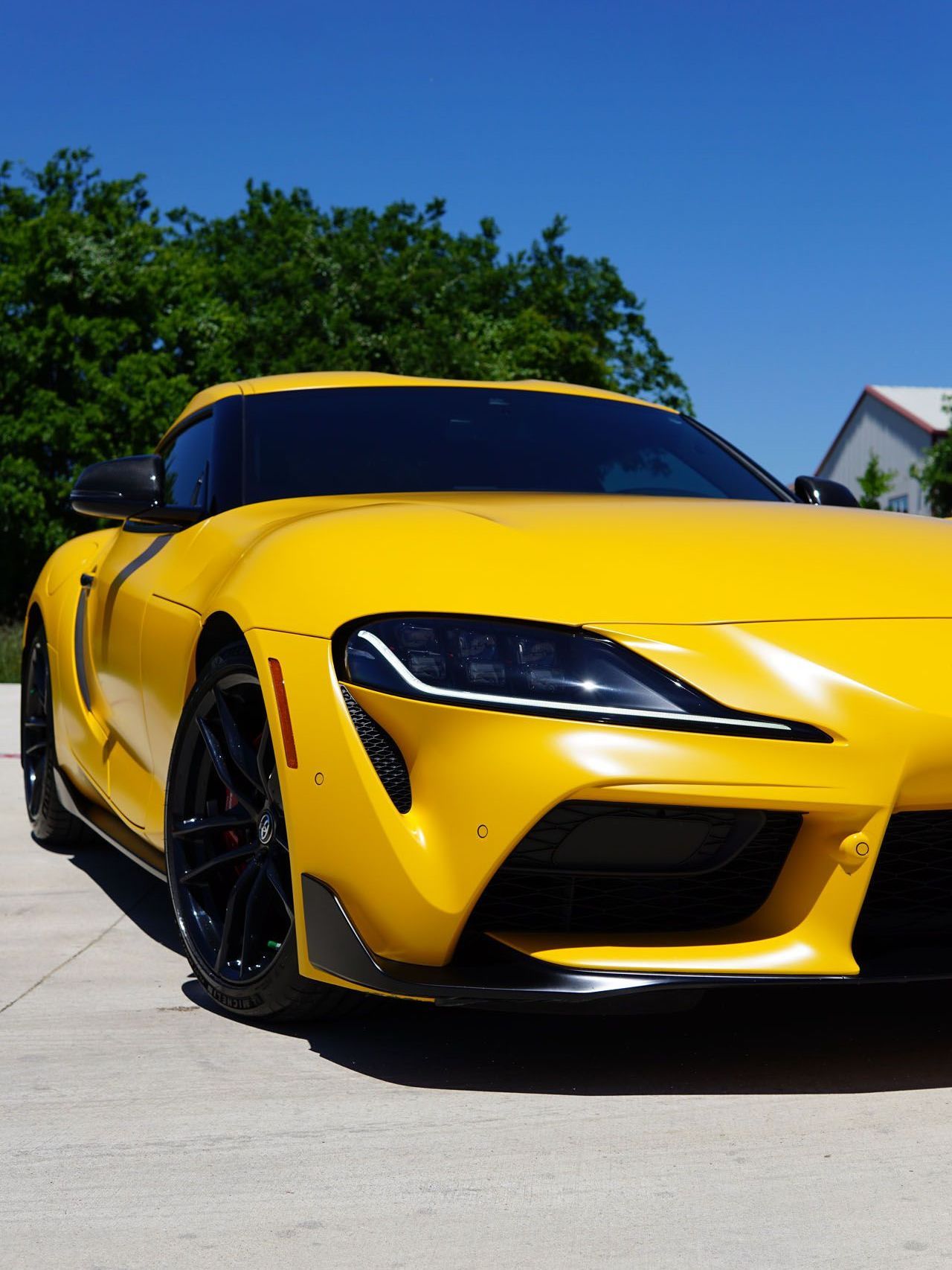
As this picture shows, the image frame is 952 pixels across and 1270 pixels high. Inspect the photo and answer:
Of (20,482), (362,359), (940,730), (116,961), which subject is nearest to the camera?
(940,730)

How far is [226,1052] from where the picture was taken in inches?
109

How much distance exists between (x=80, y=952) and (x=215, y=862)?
85cm

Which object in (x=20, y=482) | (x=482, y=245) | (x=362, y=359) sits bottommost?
(x=20, y=482)

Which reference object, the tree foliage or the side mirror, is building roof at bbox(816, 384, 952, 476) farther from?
the side mirror

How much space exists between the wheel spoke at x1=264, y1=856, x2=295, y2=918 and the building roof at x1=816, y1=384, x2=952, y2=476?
55234 mm

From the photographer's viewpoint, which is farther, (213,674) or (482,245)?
(482,245)

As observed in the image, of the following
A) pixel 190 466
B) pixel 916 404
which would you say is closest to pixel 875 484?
pixel 916 404

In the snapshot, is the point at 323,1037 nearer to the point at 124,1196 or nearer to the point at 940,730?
the point at 124,1196

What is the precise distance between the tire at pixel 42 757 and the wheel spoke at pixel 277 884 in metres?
A: 2.23

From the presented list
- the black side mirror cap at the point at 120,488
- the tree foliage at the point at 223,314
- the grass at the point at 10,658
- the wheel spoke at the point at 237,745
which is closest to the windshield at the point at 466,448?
the black side mirror cap at the point at 120,488

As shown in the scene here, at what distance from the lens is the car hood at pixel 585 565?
97.0 inches

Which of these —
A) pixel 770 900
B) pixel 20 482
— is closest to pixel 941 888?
pixel 770 900

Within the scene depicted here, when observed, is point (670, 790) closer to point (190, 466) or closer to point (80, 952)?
point (80, 952)

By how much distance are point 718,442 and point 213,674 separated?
194 cm
